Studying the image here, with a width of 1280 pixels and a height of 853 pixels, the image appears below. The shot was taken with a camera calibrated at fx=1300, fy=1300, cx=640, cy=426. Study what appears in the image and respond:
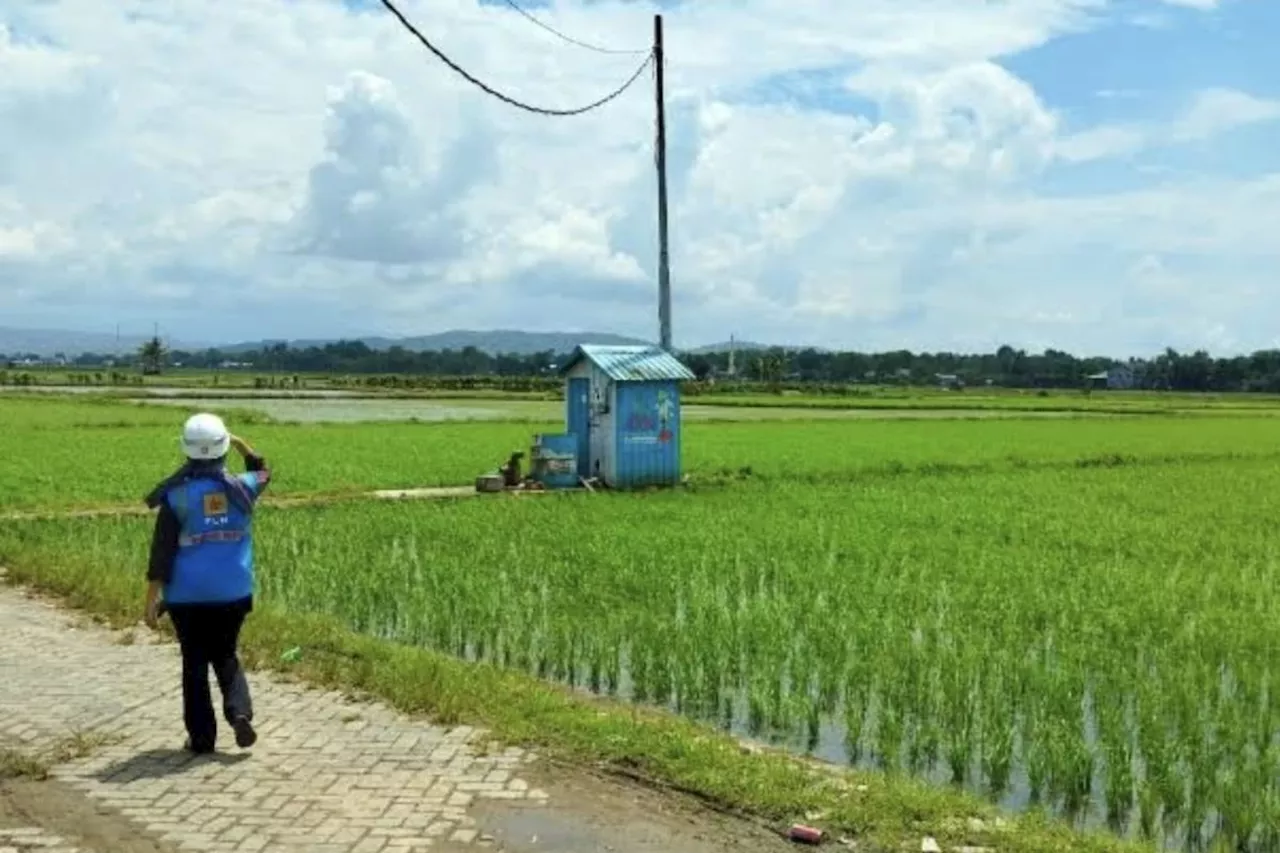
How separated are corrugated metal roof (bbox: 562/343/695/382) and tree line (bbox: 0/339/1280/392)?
2638 inches

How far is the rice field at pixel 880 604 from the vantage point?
622 cm

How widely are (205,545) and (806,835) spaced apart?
2.90m

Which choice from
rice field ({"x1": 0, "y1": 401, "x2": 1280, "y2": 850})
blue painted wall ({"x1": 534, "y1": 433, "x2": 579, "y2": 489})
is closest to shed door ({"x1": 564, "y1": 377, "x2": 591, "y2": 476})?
blue painted wall ({"x1": 534, "y1": 433, "x2": 579, "y2": 489})

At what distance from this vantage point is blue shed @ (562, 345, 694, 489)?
20.2m

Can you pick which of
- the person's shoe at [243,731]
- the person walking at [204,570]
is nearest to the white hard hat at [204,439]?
the person walking at [204,570]

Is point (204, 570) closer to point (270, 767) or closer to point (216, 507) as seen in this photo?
point (216, 507)

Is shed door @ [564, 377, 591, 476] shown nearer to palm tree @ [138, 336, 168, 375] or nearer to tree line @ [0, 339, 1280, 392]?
tree line @ [0, 339, 1280, 392]

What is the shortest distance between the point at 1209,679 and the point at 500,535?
8444 millimetres

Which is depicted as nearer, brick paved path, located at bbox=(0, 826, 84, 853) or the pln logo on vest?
brick paved path, located at bbox=(0, 826, 84, 853)

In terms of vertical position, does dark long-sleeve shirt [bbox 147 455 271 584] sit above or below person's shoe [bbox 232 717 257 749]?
above

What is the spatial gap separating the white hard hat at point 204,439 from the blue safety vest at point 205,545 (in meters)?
0.12

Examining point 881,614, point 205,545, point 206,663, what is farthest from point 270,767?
point 881,614

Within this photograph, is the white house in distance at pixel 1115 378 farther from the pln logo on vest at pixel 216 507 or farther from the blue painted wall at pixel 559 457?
the pln logo on vest at pixel 216 507

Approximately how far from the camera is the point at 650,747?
5.89 meters
